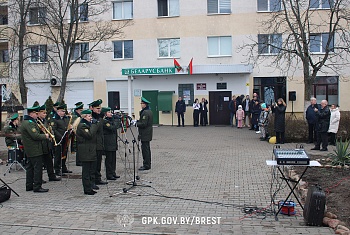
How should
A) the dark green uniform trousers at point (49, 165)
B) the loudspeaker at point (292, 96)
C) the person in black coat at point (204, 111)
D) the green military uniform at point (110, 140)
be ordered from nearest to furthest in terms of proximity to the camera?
the green military uniform at point (110, 140) < the dark green uniform trousers at point (49, 165) < the loudspeaker at point (292, 96) < the person in black coat at point (204, 111)

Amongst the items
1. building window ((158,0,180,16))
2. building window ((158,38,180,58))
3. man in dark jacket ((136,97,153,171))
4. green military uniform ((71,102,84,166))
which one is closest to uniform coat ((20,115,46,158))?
green military uniform ((71,102,84,166))

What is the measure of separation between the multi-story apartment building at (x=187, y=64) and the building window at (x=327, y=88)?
61 millimetres

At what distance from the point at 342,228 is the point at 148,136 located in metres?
6.40

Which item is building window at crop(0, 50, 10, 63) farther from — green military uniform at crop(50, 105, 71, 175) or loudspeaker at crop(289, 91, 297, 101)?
green military uniform at crop(50, 105, 71, 175)

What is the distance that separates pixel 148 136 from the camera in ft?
37.4

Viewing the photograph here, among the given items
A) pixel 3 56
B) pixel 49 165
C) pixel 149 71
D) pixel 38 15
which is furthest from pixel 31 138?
pixel 3 56

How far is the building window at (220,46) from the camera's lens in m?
27.4

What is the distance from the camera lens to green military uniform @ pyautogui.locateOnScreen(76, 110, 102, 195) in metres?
8.66

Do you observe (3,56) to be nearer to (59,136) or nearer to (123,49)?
(123,49)

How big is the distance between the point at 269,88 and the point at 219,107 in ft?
11.7

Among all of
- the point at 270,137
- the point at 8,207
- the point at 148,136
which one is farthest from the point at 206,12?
the point at 8,207

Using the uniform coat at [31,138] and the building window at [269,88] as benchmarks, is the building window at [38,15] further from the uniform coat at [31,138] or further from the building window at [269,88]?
the uniform coat at [31,138]

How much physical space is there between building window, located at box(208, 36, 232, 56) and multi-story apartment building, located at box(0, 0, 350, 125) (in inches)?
2.6

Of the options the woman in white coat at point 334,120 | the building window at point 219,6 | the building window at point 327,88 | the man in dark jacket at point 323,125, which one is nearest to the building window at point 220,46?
the building window at point 219,6
